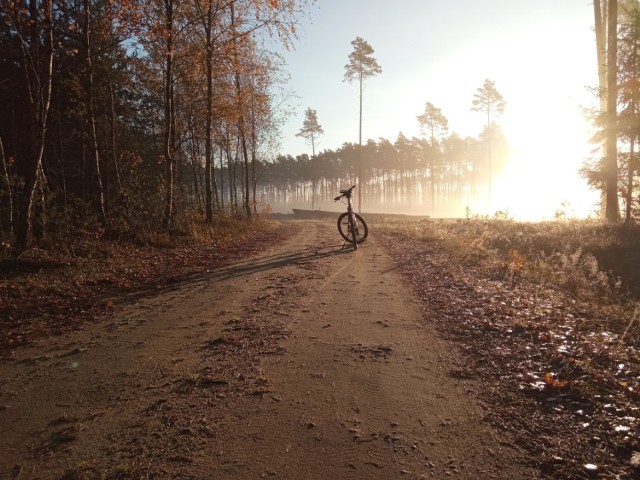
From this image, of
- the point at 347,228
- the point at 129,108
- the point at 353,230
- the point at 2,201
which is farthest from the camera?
the point at 129,108

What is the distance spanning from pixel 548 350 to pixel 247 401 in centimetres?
325

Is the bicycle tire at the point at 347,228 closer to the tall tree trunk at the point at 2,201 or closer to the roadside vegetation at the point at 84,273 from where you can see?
the roadside vegetation at the point at 84,273

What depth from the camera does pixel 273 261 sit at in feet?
31.6

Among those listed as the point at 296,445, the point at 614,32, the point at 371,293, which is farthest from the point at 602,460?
the point at 614,32

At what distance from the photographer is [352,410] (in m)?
3.02

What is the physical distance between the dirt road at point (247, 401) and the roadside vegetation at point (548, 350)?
10.8 inches

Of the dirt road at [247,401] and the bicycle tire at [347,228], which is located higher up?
the bicycle tire at [347,228]

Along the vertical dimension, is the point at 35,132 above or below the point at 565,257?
above

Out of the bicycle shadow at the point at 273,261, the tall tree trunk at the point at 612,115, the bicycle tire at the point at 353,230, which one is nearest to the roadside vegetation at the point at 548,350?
the bicycle tire at the point at 353,230

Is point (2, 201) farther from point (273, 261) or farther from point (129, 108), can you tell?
point (129, 108)

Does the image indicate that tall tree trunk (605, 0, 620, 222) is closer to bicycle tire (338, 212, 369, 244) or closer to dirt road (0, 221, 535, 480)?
bicycle tire (338, 212, 369, 244)

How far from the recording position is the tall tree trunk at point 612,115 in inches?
601

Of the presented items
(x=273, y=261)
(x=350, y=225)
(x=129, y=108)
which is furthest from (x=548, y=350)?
(x=129, y=108)

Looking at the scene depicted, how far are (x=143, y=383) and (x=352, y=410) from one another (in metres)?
1.82
